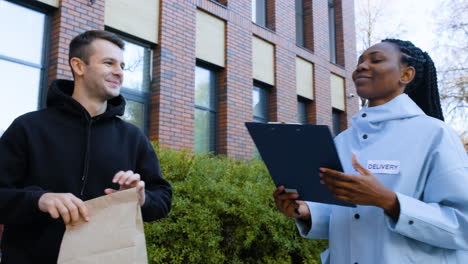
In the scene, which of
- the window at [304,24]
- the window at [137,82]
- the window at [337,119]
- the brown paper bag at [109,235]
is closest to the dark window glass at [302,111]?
the window at [304,24]

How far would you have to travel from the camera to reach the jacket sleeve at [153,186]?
2113 mm

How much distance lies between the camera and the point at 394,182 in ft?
5.84

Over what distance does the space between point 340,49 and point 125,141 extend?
39.7 feet

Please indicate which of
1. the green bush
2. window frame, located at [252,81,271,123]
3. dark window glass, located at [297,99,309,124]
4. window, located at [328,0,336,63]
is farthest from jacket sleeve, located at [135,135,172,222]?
window, located at [328,0,336,63]

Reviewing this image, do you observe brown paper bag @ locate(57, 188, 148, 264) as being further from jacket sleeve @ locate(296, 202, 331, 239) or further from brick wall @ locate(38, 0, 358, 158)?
brick wall @ locate(38, 0, 358, 158)

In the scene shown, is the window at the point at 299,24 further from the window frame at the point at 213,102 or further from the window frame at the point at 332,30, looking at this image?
the window frame at the point at 213,102

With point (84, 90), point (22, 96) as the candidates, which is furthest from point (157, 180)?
point (22, 96)

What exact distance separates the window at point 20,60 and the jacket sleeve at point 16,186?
170 inches

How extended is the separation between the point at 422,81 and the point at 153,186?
148 centimetres

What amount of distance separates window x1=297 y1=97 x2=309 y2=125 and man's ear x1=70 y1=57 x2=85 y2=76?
31.1 ft

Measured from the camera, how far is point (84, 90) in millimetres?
2375

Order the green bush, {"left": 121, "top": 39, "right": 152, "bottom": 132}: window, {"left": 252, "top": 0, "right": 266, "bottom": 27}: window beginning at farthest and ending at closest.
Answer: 1. {"left": 252, "top": 0, "right": 266, "bottom": 27}: window
2. {"left": 121, "top": 39, "right": 152, "bottom": 132}: window
3. the green bush

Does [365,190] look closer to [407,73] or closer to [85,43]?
[407,73]

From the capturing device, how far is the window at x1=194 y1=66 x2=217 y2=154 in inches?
338
